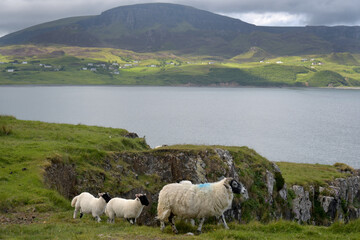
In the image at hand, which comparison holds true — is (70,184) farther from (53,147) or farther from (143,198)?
(143,198)

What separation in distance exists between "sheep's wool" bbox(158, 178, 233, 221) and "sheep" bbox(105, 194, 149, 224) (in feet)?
5.95

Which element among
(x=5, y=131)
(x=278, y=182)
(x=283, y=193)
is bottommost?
(x=283, y=193)

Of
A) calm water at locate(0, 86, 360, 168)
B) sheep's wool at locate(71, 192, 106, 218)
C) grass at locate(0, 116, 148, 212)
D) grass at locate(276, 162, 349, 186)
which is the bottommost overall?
calm water at locate(0, 86, 360, 168)

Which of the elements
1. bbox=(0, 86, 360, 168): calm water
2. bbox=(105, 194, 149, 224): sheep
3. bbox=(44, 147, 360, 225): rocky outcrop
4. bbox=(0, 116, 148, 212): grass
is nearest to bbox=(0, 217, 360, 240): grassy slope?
bbox=(105, 194, 149, 224): sheep

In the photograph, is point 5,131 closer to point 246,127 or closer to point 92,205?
point 92,205

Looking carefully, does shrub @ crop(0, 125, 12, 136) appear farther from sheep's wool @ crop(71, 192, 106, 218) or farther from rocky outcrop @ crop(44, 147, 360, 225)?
sheep's wool @ crop(71, 192, 106, 218)

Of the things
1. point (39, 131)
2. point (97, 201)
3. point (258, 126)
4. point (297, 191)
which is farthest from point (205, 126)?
point (97, 201)

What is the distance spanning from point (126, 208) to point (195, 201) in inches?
150

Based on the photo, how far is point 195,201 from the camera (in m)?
14.8

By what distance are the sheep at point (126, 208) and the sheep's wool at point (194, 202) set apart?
5.95 ft

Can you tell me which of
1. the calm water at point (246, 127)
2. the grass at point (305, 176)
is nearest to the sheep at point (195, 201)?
the grass at point (305, 176)

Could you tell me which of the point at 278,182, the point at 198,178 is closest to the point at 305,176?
the point at 278,182

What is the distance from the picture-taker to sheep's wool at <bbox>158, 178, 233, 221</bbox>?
14719 millimetres

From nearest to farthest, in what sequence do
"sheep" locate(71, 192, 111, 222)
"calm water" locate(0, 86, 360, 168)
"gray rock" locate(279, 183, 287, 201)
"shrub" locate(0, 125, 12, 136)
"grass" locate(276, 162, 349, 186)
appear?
"sheep" locate(71, 192, 111, 222) → "shrub" locate(0, 125, 12, 136) → "gray rock" locate(279, 183, 287, 201) → "grass" locate(276, 162, 349, 186) → "calm water" locate(0, 86, 360, 168)
